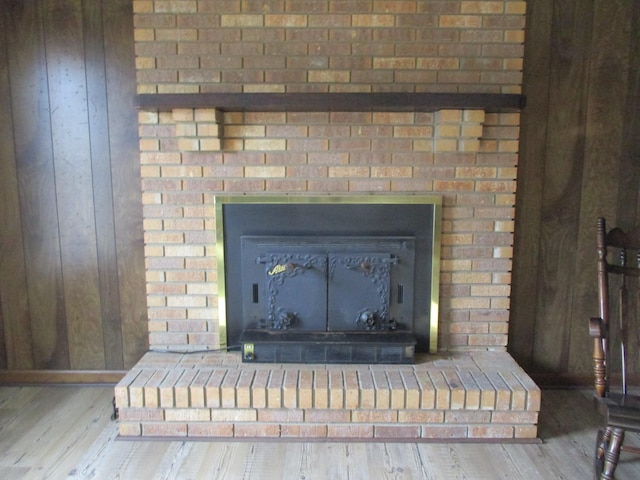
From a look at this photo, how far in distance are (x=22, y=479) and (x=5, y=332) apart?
950mm

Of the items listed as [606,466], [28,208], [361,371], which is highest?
[28,208]

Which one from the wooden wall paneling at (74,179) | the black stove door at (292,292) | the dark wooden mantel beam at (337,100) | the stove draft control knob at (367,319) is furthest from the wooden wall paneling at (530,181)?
the wooden wall paneling at (74,179)

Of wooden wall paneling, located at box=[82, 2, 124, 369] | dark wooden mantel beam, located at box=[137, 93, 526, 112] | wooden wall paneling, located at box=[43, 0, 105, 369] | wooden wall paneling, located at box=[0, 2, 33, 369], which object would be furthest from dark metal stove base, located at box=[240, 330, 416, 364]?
wooden wall paneling, located at box=[0, 2, 33, 369]

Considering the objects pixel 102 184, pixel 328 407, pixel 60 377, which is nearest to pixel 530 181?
pixel 328 407

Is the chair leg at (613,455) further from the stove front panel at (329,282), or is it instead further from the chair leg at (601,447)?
the stove front panel at (329,282)

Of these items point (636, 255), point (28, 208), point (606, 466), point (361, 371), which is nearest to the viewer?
point (606, 466)

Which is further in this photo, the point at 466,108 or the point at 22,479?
the point at 466,108

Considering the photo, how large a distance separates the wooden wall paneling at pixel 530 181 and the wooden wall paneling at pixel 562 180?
0.10 feet

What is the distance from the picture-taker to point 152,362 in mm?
2090

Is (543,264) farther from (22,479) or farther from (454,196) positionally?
(22,479)

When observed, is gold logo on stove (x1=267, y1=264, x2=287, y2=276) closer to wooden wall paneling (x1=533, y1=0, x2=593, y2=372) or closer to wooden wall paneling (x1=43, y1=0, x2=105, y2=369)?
wooden wall paneling (x1=43, y1=0, x2=105, y2=369)

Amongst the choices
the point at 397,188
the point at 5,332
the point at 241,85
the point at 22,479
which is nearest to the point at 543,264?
the point at 397,188

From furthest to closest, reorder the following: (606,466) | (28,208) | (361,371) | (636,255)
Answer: (28,208) < (361,371) < (636,255) < (606,466)

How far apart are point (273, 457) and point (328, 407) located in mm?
287
